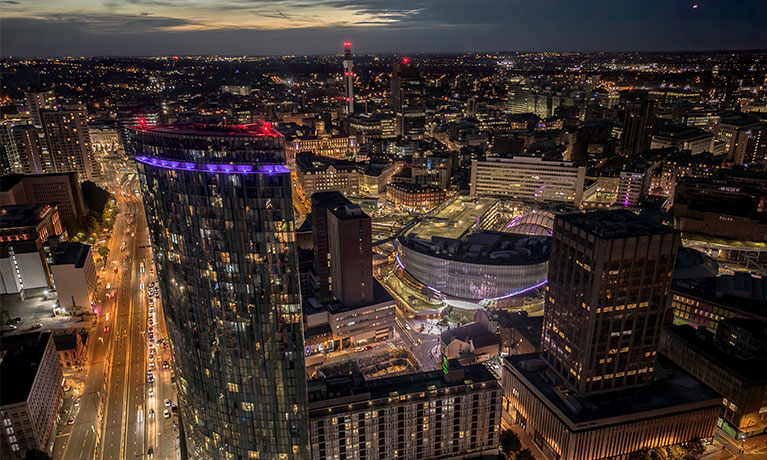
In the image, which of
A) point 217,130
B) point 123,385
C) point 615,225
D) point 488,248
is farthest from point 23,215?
point 615,225

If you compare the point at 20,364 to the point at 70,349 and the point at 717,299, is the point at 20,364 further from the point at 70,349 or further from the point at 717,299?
the point at 717,299

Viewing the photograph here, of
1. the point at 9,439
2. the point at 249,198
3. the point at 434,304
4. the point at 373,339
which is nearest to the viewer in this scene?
the point at 249,198

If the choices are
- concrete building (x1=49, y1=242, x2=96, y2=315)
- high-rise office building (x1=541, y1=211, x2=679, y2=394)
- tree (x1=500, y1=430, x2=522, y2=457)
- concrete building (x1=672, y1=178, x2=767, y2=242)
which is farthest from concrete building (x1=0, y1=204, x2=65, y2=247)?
concrete building (x1=672, y1=178, x2=767, y2=242)

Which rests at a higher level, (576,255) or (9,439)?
(576,255)

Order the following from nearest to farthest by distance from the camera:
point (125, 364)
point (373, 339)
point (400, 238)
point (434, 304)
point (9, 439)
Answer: point (9, 439), point (125, 364), point (373, 339), point (434, 304), point (400, 238)

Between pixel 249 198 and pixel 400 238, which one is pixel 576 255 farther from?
pixel 400 238

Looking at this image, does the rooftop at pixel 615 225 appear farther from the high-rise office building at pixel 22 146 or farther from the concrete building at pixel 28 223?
the high-rise office building at pixel 22 146

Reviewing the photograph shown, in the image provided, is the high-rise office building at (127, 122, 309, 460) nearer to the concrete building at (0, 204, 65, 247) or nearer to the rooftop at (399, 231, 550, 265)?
the rooftop at (399, 231, 550, 265)

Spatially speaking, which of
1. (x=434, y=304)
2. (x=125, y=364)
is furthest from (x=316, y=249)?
(x=125, y=364)
